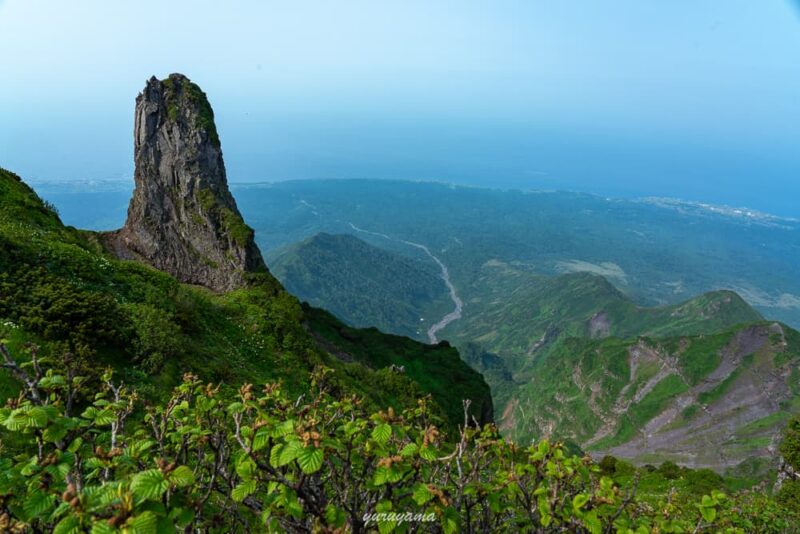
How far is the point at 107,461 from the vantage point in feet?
13.8

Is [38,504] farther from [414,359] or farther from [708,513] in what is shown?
[414,359]

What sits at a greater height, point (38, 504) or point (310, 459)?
point (310, 459)

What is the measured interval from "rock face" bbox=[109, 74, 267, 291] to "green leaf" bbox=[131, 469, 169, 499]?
42411 millimetres

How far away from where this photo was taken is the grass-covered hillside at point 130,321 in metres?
15.6

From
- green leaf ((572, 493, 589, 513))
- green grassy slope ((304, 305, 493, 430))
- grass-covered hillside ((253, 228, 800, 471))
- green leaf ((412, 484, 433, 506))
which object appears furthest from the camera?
grass-covered hillside ((253, 228, 800, 471))

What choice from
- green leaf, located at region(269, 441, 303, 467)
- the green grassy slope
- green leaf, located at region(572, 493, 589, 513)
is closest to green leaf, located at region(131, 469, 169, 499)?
green leaf, located at region(269, 441, 303, 467)

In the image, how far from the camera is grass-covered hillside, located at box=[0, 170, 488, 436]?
51.2ft

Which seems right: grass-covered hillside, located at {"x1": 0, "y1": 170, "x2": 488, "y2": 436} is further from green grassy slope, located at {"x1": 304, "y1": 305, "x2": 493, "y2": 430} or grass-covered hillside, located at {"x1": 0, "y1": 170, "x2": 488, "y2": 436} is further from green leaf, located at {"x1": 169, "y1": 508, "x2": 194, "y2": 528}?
green grassy slope, located at {"x1": 304, "y1": 305, "x2": 493, "y2": 430}

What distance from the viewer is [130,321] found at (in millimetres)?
18266

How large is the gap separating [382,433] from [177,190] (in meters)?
48.8

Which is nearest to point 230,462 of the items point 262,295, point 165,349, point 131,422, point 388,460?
point 388,460

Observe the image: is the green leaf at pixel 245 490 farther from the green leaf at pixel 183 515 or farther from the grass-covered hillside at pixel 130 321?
the grass-covered hillside at pixel 130 321

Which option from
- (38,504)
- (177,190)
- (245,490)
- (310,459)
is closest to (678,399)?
(177,190)

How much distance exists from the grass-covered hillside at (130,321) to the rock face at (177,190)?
12.0 m
